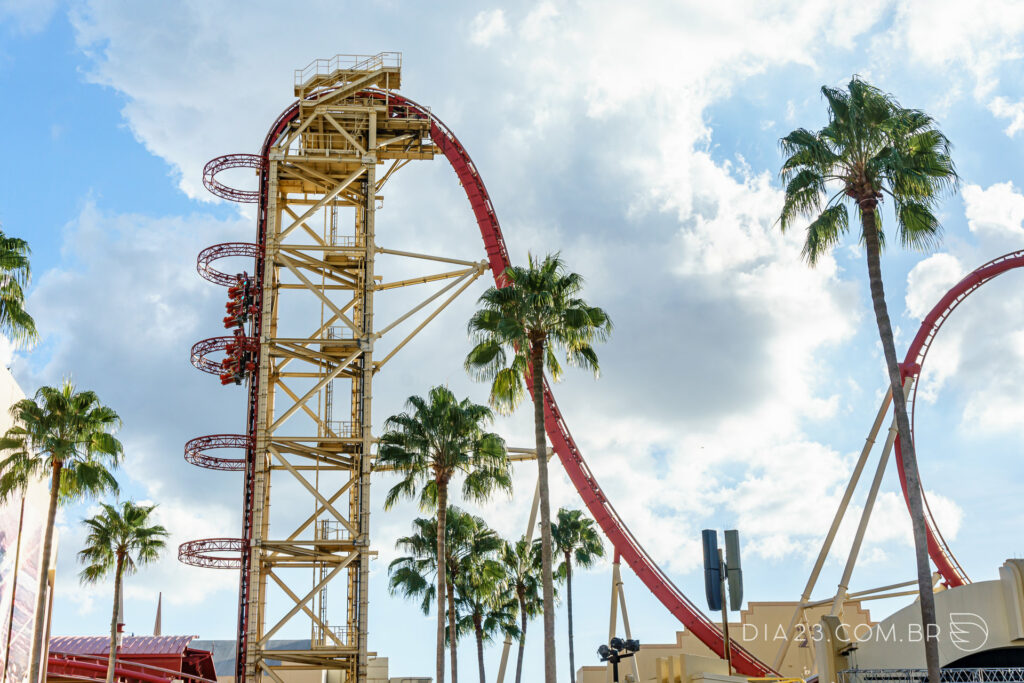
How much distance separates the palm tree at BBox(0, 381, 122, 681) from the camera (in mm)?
28562

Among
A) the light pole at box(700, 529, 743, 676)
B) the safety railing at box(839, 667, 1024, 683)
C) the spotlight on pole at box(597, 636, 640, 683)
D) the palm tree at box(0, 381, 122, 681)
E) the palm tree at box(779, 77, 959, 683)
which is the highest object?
the palm tree at box(779, 77, 959, 683)

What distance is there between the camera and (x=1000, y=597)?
89.2 feet

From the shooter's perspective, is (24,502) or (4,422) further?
(24,502)

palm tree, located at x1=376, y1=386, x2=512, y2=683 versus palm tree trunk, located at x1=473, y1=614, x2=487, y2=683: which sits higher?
palm tree, located at x1=376, y1=386, x2=512, y2=683

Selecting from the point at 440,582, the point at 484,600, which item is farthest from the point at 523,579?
the point at 440,582

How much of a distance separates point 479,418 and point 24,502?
44.0ft

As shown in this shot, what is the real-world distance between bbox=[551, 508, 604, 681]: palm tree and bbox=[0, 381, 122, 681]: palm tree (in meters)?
22.4

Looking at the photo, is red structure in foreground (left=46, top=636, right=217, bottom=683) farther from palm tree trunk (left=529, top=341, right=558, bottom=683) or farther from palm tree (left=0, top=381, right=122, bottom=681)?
palm tree trunk (left=529, top=341, right=558, bottom=683)

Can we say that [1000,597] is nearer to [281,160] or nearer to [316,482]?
[316,482]

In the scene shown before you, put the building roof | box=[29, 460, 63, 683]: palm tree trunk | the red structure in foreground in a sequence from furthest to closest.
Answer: the building roof < the red structure in foreground < box=[29, 460, 63, 683]: palm tree trunk

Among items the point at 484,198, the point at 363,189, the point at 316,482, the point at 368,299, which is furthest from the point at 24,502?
the point at 484,198

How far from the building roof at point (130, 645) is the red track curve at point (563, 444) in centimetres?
1695

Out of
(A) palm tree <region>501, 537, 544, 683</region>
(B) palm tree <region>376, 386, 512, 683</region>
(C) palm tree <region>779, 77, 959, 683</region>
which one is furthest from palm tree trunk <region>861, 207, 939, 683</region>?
(A) palm tree <region>501, 537, 544, 683</region>

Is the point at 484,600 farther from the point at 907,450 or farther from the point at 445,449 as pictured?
the point at 907,450
